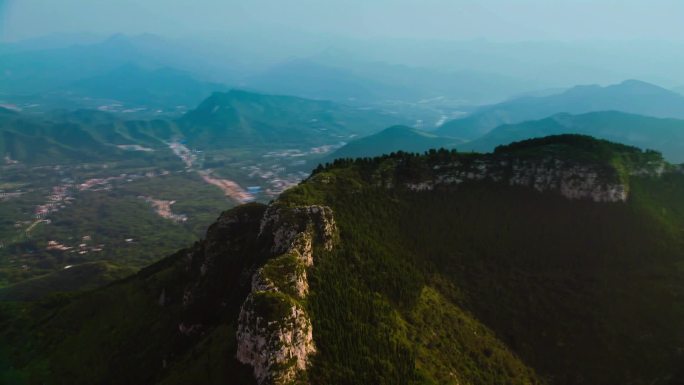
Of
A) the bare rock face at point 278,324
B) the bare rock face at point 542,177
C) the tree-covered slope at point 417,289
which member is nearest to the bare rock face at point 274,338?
the bare rock face at point 278,324

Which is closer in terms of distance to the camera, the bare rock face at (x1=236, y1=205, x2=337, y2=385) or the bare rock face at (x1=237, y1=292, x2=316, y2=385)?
the bare rock face at (x1=237, y1=292, x2=316, y2=385)

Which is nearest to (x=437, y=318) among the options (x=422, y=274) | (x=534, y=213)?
(x=422, y=274)

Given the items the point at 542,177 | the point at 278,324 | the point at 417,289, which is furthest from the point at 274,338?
the point at 542,177

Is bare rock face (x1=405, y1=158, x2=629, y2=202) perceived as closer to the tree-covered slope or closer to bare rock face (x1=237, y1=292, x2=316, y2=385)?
the tree-covered slope

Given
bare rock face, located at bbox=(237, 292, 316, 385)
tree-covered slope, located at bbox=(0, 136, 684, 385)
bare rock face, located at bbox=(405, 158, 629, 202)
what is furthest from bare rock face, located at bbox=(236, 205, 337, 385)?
bare rock face, located at bbox=(405, 158, 629, 202)

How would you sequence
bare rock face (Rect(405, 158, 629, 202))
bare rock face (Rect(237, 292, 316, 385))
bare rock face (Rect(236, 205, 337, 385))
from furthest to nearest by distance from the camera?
bare rock face (Rect(405, 158, 629, 202)) < bare rock face (Rect(236, 205, 337, 385)) < bare rock face (Rect(237, 292, 316, 385))

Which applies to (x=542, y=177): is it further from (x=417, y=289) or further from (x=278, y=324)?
(x=278, y=324)

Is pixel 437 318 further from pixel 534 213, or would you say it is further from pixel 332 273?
pixel 534 213

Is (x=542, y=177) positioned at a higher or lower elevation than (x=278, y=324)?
higher
